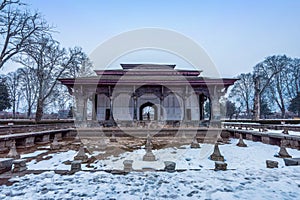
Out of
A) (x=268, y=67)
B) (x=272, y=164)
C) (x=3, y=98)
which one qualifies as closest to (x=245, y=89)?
(x=268, y=67)

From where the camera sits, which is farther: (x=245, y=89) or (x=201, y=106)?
(x=245, y=89)

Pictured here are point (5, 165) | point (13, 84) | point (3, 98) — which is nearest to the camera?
point (5, 165)

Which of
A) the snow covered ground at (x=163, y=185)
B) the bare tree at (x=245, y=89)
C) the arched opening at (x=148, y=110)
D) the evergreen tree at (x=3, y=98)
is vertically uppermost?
the bare tree at (x=245, y=89)

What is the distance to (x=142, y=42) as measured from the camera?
18.0 meters

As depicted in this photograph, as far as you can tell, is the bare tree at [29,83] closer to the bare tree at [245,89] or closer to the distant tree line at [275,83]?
the distant tree line at [275,83]

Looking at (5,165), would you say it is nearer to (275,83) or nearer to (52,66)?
(52,66)

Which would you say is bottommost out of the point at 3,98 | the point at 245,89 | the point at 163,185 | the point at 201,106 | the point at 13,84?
the point at 163,185

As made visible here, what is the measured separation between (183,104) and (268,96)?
1127 inches

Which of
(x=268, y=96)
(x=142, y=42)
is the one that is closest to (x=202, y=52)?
(x=142, y=42)

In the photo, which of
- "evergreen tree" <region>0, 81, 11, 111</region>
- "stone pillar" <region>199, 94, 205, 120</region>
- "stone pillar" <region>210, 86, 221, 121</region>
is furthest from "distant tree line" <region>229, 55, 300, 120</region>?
"evergreen tree" <region>0, 81, 11, 111</region>

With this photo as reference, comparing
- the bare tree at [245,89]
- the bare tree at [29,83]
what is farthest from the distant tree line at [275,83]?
the bare tree at [29,83]

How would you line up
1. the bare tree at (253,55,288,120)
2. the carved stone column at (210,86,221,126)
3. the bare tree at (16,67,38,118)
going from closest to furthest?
the carved stone column at (210,86,221,126) < the bare tree at (16,67,38,118) < the bare tree at (253,55,288,120)

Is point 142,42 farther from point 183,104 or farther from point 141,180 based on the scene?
point 141,180

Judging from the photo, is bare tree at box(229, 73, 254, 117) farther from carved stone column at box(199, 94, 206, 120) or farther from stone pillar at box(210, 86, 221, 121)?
stone pillar at box(210, 86, 221, 121)
